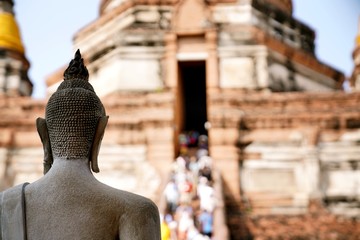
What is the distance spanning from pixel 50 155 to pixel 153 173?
10882mm

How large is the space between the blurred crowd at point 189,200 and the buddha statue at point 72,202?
707cm

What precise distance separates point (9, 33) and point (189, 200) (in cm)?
915

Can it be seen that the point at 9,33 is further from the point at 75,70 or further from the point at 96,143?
the point at 96,143

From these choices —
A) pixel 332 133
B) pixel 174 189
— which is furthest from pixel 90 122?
pixel 332 133

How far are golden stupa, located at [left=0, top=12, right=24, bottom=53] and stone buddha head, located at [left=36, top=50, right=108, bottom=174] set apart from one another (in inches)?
617

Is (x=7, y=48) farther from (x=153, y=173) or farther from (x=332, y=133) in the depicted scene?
(x=332, y=133)

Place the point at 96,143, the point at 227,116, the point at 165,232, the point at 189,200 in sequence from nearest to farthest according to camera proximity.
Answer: the point at 96,143 < the point at 165,232 < the point at 189,200 < the point at 227,116

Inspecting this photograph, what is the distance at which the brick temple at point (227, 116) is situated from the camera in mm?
13312

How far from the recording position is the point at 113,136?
14055 millimetres

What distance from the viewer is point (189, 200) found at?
12.0 metres

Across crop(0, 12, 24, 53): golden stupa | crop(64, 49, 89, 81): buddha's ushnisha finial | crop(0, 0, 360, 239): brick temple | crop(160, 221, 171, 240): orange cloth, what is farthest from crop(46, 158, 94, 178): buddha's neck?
crop(0, 12, 24, 53): golden stupa

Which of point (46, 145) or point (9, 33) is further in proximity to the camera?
point (9, 33)

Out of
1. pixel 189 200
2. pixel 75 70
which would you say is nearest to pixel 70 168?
pixel 75 70

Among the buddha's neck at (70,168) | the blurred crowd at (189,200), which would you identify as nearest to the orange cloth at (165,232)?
the blurred crowd at (189,200)
